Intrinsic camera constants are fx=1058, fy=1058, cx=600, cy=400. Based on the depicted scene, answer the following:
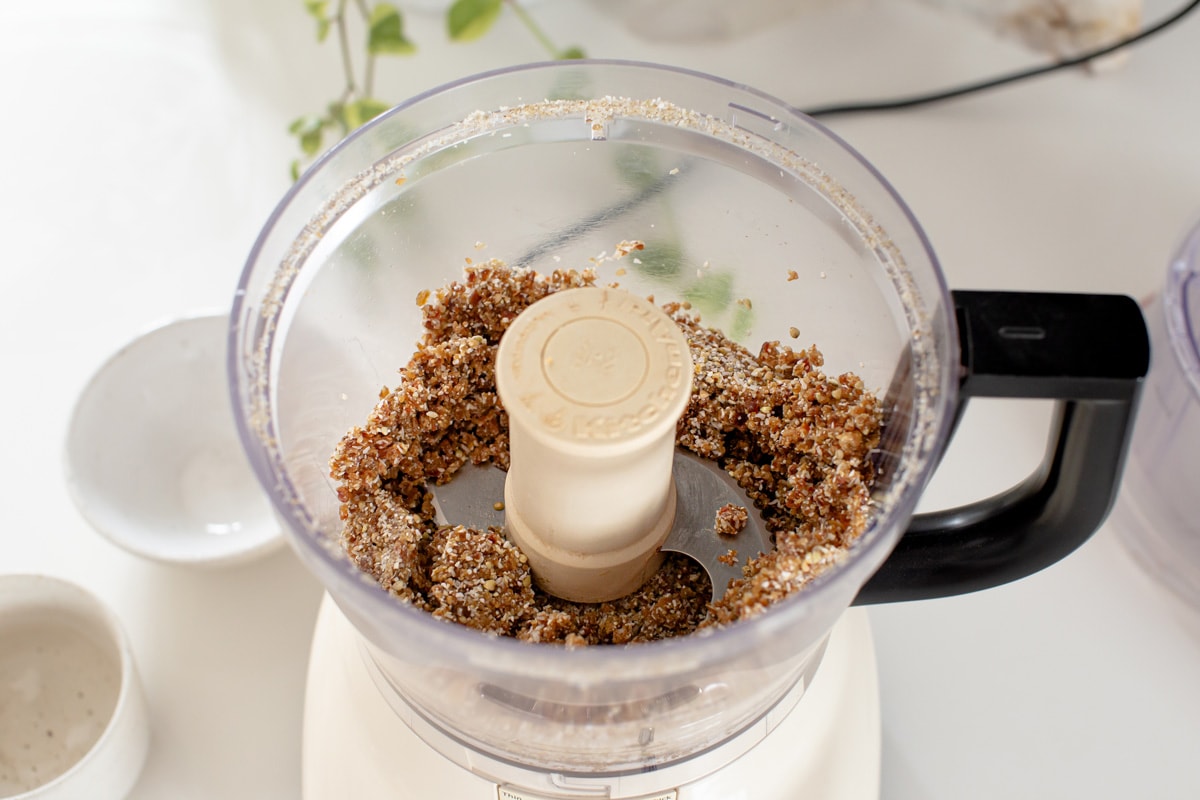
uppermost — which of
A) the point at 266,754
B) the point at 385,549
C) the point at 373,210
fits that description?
the point at 373,210

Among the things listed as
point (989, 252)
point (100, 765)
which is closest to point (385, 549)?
point (100, 765)

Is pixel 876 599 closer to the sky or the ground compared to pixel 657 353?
closer to the ground

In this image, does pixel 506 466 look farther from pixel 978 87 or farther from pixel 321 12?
pixel 978 87

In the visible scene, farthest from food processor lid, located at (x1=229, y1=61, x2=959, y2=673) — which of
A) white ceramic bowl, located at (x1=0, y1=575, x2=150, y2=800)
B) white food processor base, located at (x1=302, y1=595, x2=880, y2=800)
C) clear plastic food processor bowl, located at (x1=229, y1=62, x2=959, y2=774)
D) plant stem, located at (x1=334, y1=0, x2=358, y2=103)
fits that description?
plant stem, located at (x1=334, y1=0, x2=358, y2=103)

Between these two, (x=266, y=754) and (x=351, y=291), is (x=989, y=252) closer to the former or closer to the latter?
(x=351, y=291)

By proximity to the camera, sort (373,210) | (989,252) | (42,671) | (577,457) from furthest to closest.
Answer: (989,252) < (42,671) < (373,210) < (577,457)

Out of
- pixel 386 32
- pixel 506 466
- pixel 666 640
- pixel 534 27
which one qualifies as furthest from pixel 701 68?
pixel 666 640

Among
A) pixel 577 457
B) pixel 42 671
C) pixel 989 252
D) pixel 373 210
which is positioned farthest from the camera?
pixel 989 252

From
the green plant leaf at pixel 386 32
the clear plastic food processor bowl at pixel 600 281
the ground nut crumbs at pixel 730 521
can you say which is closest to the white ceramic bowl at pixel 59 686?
the clear plastic food processor bowl at pixel 600 281
